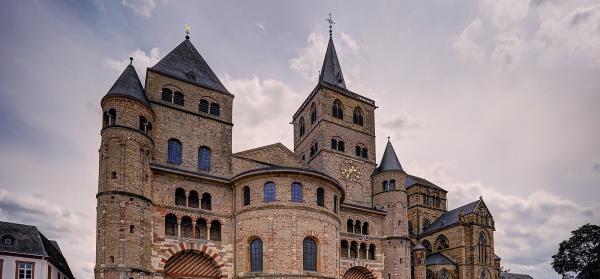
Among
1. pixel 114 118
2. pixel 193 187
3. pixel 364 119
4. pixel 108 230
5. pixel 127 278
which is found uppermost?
pixel 364 119

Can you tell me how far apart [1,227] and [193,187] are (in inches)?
607

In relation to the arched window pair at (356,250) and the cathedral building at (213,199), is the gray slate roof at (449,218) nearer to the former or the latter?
the cathedral building at (213,199)

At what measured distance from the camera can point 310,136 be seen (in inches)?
2066

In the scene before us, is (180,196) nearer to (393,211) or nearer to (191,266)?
(191,266)

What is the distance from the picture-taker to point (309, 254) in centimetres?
3422

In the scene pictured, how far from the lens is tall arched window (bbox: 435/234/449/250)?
5969 cm

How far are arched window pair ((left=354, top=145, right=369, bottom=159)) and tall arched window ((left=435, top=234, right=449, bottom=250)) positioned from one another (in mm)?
18025

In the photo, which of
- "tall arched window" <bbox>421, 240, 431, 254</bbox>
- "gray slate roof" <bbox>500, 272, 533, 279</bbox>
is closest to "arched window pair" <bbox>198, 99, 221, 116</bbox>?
"tall arched window" <bbox>421, 240, 431, 254</bbox>

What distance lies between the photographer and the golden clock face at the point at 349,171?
157 ft

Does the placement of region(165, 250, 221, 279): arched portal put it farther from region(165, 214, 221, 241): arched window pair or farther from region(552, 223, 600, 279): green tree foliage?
region(552, 223, 600, 279): green tree foliage

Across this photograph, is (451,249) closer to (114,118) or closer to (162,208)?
(162,208)

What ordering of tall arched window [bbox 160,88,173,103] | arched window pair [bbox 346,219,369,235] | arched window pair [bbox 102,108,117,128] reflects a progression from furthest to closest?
arched window pair [bbox 346,219,369,235]
tall arched window [bbox 160,88,173,103]
arched window pair [bbox 102,108,117,128]

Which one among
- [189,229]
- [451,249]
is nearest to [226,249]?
[189,229]

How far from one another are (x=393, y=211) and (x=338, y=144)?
9182mm
